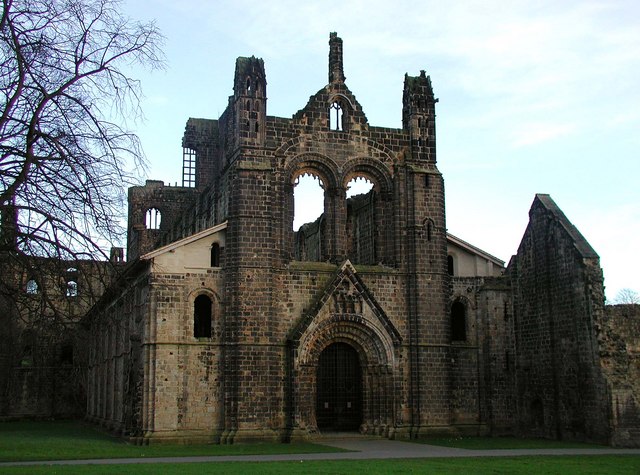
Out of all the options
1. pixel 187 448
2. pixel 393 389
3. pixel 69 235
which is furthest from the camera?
pixel 393 389

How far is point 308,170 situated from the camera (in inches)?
1380

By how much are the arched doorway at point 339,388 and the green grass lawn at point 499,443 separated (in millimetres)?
3394

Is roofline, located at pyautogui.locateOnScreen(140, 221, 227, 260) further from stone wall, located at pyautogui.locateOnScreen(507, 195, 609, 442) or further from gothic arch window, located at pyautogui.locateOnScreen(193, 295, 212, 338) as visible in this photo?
stone wall, located at pyautogui.locateOnScreen(507, 195, 609, 442)

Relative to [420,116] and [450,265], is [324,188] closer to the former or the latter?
[420,116]

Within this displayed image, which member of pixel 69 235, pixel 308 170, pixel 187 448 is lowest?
pixel 187 448

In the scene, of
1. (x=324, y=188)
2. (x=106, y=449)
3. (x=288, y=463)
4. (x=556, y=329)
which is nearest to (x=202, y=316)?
(x=106, y=449)

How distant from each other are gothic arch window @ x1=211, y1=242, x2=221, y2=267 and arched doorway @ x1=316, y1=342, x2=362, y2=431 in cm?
577

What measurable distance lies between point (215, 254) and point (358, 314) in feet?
20.0

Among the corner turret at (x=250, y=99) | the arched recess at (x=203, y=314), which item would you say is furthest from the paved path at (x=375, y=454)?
the corner turret at (x=250, y=99)

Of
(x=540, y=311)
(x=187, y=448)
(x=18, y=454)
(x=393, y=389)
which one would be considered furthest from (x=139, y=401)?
(x=540, y=311)

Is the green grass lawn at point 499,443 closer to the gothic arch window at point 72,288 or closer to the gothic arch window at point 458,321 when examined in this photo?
the gothic arch window at point 458,321

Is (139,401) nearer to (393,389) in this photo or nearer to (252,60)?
(393,389)

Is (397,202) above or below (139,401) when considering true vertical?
above

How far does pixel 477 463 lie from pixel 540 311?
13.9m
